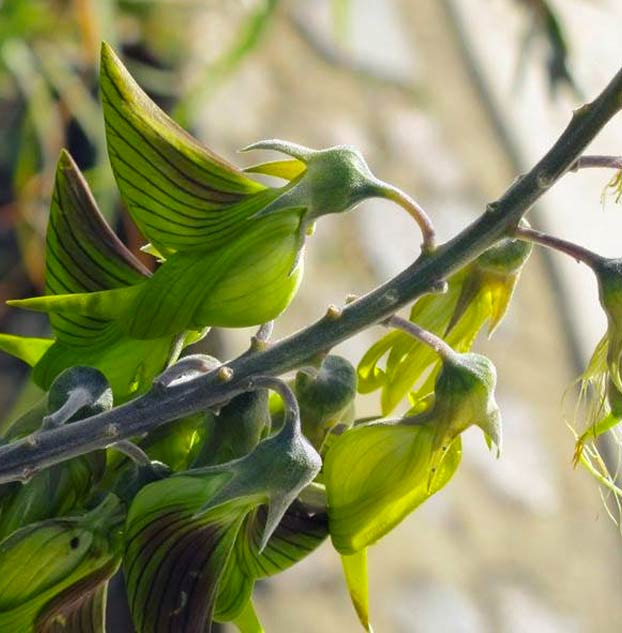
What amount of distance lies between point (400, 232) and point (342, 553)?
218 centimetres

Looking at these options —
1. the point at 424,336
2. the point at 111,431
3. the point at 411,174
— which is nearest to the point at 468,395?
the point at 424,336

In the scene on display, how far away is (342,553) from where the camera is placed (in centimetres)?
60

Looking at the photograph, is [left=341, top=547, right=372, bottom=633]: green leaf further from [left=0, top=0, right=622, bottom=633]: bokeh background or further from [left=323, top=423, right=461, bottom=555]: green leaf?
[left=0, top=0, right=622, bottom=633]: bokeh background

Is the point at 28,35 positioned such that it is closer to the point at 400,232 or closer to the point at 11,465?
the point at 400,232

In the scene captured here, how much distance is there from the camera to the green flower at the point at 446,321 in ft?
2.05

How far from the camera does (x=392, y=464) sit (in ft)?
1.93

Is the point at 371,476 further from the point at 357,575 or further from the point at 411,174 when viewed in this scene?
the point at 411,174

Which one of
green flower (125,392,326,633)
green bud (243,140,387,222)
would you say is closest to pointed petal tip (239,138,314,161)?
green bud (243,140,387,222)

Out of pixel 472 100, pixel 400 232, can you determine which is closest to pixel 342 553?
pixel 400 232

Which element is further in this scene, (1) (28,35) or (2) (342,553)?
(1) (28,35)

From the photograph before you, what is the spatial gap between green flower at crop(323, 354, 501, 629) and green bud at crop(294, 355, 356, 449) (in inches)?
0.4

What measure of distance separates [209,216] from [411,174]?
2.38 metres

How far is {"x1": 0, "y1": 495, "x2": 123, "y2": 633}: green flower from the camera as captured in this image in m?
0.57

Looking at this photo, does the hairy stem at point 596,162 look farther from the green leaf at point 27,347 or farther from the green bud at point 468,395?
the green leaf at point 27,347
